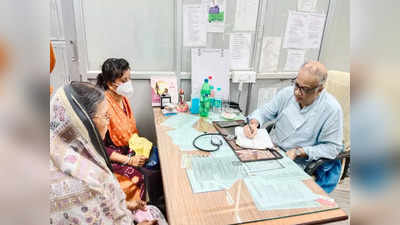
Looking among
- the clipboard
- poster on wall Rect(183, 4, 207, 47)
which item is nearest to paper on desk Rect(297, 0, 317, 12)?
poster on wall Rect(183, 4, 207, 47)

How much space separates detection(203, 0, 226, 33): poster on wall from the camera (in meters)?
1.97

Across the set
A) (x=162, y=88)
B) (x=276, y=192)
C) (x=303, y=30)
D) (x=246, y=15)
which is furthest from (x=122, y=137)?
(x=303, y=30)

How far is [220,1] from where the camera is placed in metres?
1.98

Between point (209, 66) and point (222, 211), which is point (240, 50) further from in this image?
point (222, 211)

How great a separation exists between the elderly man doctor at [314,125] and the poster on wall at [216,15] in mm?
956

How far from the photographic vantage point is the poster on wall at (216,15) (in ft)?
6.46

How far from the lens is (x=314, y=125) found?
1401 mm

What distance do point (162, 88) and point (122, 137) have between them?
646 mm

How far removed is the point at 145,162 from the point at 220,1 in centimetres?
152

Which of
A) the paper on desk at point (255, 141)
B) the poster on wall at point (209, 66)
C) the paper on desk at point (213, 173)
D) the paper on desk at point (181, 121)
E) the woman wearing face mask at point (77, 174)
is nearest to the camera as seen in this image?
the woman wearing face mask at point (77, 174)

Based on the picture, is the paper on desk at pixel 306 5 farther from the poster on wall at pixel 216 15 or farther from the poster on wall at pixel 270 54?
the poster on wall at pixel 216 15

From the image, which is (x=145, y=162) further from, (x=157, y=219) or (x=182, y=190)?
(x=182, y=190)

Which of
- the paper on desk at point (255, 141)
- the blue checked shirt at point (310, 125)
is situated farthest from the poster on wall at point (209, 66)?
the paper on desk at point (255, 141)

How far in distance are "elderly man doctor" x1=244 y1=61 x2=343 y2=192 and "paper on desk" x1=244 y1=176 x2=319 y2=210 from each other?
41 centimetres
